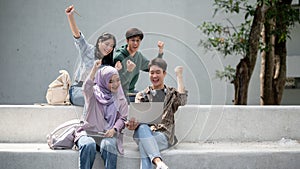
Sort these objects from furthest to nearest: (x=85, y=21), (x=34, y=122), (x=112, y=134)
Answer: (x=85, y=21)
(x=34, y=122)
(x=112, y=134)

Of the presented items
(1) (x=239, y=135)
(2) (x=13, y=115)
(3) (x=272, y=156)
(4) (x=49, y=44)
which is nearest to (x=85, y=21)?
(4) (x=49, y=44)

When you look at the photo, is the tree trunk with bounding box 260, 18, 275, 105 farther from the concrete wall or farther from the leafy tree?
the concrete wall

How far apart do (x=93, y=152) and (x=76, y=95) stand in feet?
2.15

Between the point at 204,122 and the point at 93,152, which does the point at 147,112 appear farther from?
the point at 204,122

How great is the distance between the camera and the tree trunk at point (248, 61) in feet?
15.3

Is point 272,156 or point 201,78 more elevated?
point 201,78

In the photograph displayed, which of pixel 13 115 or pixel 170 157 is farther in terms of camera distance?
pixel 13 115

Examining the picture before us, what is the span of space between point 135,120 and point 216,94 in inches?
25.3

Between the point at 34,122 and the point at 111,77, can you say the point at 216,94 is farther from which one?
the point at 34,122

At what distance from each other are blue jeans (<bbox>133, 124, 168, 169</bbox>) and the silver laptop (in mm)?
80

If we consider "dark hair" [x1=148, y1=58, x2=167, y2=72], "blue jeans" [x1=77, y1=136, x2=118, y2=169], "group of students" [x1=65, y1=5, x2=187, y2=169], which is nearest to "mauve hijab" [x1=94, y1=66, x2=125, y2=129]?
"group of students" [x1=65, y1=5, x2=187, y2=169]

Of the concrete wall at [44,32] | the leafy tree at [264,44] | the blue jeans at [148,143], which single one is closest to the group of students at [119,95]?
the blue jeans at [148,143]

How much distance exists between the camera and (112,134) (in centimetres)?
322

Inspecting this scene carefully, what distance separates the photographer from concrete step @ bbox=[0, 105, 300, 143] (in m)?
3.81
